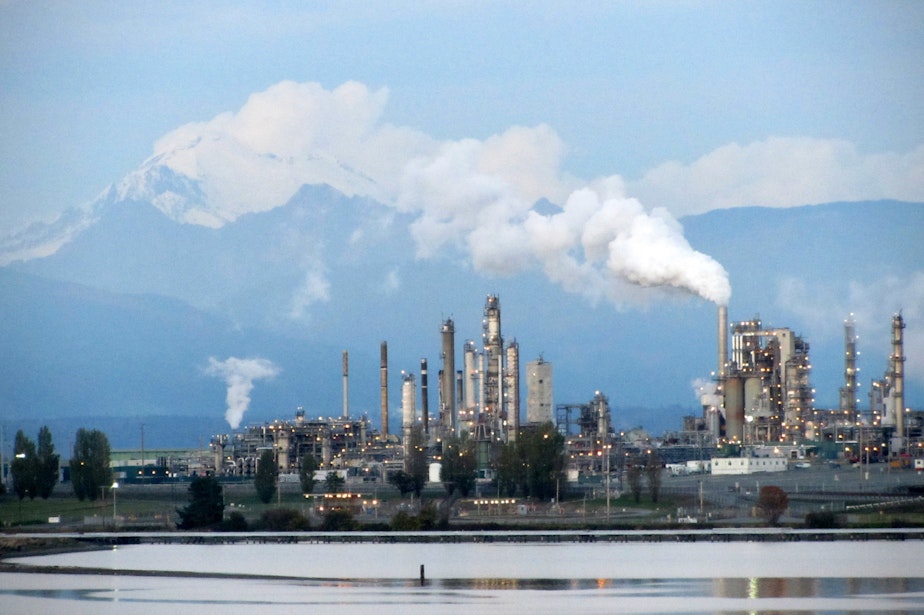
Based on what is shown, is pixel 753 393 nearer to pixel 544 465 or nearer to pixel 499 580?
pixel 544 465

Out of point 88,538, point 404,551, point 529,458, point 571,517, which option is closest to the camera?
point 404,551

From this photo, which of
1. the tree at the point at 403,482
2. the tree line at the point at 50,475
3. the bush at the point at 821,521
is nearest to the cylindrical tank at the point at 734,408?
the tree at the point at 403,482

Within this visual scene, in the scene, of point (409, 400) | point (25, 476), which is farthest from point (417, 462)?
point (25, 476)

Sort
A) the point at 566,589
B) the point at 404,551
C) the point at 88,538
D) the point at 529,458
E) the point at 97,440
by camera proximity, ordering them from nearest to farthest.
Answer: the point at 566,589
the point at 404,551
the point at 88,538
the point at 529,458
the point at 97,440

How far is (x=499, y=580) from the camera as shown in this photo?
2370 inches

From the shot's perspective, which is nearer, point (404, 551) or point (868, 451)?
point (404, 551)

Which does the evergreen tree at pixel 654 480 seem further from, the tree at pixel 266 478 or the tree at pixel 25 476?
the tree at pixel 25 476

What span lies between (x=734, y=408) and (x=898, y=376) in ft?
40.0

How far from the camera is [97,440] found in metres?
115

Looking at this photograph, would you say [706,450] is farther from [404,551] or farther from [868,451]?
[404,551]

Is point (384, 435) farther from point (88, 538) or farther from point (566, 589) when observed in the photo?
point (566, 589)

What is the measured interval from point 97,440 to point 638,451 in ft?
118

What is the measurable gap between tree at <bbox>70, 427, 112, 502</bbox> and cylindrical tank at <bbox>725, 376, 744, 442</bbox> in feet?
134

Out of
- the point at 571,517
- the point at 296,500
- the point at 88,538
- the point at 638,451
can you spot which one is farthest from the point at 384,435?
the point at 88,538
